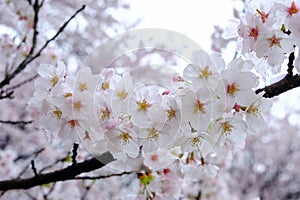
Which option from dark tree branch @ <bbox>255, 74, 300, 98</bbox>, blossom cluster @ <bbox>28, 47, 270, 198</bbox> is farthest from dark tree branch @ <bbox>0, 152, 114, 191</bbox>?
dark tree branch @ <bbox>255, 74, 300, 98</bbox>

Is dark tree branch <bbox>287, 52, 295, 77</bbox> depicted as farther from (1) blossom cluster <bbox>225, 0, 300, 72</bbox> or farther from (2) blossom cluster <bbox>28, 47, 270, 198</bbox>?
(2) blossom cluster <bbox>28, 47, 270, 198</bbox>

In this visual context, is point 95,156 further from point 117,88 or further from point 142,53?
point 142,53

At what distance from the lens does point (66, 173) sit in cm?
153

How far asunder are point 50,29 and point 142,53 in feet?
6.68

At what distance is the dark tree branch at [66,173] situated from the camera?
56.7 inches

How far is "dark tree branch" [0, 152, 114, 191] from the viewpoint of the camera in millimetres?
1441

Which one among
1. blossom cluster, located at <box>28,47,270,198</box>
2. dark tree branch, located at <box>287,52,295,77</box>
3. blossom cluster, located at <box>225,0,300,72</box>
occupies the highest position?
blossom cluster, located at <box>225,0,300,72</box>

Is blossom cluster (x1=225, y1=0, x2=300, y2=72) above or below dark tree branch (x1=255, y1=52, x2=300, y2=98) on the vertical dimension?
above

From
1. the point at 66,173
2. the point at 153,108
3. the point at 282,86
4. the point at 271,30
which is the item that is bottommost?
the point at 66,173

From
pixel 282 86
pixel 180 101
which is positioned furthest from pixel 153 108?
pixel 282 86

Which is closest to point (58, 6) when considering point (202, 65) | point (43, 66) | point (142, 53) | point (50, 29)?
point (50, 29)

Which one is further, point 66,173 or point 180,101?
point 66,173

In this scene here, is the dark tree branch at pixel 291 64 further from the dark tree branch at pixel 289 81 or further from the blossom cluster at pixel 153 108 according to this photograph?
the blossom cluster at pixel 153 108

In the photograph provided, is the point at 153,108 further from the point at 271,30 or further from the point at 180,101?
the point at 271,30
